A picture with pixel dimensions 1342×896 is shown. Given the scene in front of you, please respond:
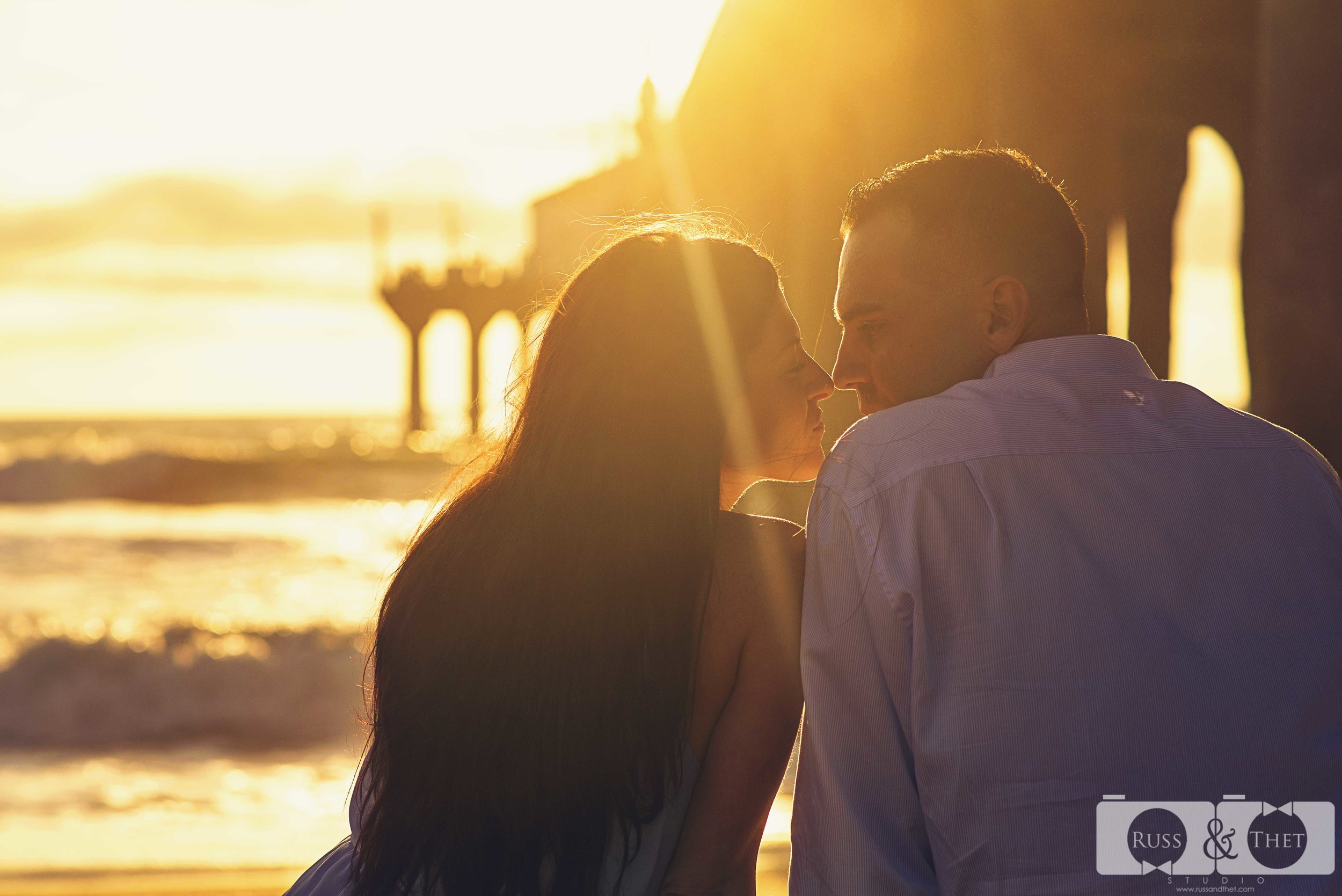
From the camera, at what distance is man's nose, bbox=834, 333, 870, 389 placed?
68.6 inches

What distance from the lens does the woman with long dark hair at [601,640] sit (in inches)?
58.8

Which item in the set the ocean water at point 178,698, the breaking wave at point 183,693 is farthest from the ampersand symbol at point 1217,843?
the breaking wave at point 183,693

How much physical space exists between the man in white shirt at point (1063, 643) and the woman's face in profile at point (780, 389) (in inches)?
10.9

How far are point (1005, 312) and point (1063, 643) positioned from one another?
497 mm

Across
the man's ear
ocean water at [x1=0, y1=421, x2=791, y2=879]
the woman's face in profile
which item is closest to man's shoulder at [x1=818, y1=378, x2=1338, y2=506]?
the man's ear

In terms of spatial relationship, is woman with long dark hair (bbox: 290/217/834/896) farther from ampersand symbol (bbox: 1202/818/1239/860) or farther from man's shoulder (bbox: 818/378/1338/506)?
ampersand symbol (bbox: 1202/818/1239/860)

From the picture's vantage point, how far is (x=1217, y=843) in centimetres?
135

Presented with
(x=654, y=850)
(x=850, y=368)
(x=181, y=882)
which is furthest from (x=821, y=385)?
(x=181, y=882)

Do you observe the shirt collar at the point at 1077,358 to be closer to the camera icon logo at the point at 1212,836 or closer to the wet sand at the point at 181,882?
the camera icon logo at the point at 1212,836

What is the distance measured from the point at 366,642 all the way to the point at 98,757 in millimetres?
7703

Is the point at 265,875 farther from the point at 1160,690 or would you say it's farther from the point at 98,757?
Result: the point at 1160,690

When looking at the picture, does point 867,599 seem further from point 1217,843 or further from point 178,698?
point 178,698

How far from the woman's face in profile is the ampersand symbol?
2.27ft

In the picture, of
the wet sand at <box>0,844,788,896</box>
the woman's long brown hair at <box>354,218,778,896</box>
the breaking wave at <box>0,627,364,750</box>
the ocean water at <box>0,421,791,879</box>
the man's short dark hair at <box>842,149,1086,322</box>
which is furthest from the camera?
the breaking wave at <box>0,627,364,750</box>
